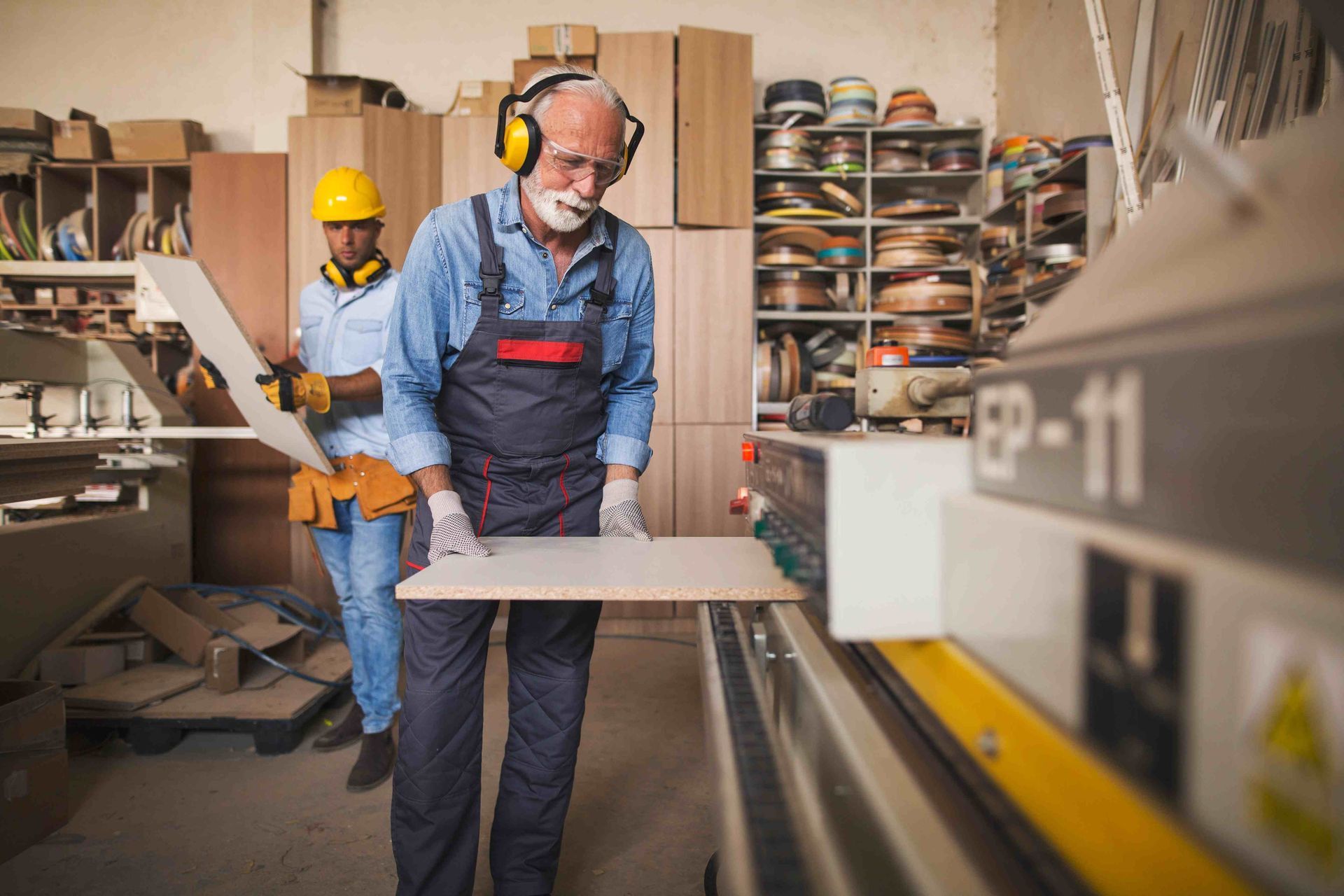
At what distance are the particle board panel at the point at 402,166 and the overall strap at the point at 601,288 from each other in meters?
2.26

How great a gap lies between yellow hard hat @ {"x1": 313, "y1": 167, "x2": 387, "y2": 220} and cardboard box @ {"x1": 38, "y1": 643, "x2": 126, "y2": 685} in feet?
4.95

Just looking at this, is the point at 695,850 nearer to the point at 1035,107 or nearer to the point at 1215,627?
the point at 1215,627

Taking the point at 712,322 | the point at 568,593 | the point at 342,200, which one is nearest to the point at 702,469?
the point at 712,322

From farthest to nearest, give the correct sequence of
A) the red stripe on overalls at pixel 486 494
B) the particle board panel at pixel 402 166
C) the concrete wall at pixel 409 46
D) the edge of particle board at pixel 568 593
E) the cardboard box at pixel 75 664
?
the concrete wall at pixel 409 46 < the particle board panel at pixel 402 166 < the cardboard box at pixel 75 664 < the red stripe on overalls at pixel 486 494 < the edge of particle board at pixel 568 593

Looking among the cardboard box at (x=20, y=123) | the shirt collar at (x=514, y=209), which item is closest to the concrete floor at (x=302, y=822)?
the shirt collar at (x=514, y=209)

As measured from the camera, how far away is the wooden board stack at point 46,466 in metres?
1.78

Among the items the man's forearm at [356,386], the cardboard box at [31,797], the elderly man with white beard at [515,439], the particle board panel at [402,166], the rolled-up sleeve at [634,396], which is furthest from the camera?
the particle board panel at [402,166]

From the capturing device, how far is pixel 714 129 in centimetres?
360

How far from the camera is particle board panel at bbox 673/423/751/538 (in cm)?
362

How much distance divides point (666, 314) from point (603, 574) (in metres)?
2.67

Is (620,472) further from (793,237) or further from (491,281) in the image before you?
(793,237)

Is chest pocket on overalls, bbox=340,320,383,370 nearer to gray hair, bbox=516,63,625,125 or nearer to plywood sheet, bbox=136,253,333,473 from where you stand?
plywood sheet, bbox=136,253,333,473

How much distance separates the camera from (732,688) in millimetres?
818

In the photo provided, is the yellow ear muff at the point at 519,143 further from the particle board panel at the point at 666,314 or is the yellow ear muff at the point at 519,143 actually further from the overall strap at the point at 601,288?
the particle board panel at the point at 666,314
